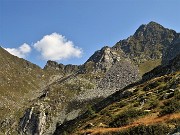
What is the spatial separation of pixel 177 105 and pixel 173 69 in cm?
6191

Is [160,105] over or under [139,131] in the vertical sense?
over

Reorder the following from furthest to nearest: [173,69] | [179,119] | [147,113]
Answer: [173,69] → [147,113] → [179,119]

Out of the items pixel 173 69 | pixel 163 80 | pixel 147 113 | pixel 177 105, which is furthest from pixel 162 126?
pixel 173 69

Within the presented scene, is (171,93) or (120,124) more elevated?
(171,93)

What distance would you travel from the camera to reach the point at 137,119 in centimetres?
3997

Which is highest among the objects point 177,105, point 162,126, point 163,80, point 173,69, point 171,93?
point 173,69

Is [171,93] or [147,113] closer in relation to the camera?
[147,113]

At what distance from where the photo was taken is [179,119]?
3108 cm

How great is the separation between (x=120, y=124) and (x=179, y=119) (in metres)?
9.77

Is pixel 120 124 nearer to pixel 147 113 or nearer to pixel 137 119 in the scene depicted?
pixel 137 119

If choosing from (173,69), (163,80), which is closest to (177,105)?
(163,80)

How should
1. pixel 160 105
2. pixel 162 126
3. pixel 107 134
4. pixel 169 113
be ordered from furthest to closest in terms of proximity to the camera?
pixel 160 105, pixel 169 113, pixel 107 134, pixel 162 126

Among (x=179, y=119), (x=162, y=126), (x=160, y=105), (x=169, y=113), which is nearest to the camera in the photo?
(x=162, y=126)

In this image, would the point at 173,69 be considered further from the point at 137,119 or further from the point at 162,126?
the point at 162,126
